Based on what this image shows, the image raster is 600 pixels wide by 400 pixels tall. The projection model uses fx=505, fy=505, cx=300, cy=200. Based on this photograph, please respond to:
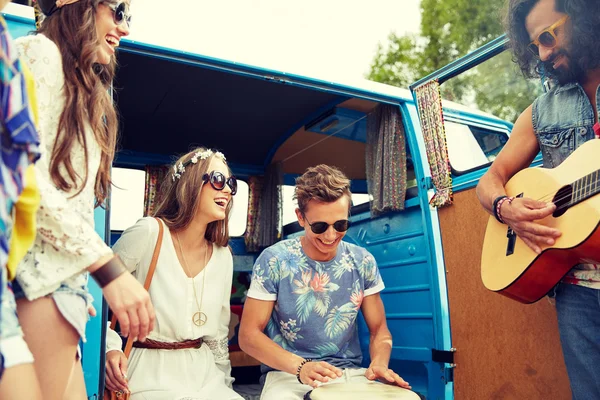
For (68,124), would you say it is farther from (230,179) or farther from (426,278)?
(426,278)

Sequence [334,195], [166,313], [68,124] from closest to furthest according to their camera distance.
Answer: [68,124]
[166,313]
[334,195]

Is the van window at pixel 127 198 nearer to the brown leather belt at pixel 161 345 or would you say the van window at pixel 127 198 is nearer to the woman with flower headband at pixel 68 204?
the brown leather belt at pixel 161 345

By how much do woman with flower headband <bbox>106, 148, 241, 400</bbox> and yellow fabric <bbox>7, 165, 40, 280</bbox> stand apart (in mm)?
1530

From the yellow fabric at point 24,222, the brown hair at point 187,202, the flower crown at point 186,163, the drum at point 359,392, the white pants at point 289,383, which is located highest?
the flower crown at point 186,163

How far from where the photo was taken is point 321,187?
2.84m

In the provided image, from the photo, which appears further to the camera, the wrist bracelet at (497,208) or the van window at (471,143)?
the van window at (471,143)

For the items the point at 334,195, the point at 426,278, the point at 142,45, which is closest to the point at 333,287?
the point at 334,195

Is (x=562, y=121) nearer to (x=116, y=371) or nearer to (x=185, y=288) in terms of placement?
(x=185, y=288)

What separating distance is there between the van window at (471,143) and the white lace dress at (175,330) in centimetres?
198

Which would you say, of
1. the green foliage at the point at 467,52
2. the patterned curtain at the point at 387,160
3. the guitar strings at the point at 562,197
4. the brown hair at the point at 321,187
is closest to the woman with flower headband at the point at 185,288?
the brown hair at the point at 321,187

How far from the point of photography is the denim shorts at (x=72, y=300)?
1.19 m

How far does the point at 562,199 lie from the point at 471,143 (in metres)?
2.44

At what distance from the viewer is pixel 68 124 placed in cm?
132

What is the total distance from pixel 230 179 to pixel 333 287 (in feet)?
2.91
